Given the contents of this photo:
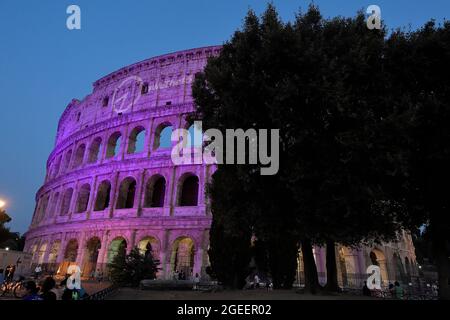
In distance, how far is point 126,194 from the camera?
90.6 feet

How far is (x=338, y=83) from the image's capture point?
9758 millimetres

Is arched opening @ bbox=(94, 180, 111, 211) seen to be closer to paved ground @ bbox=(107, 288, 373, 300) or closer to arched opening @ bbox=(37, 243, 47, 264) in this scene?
arched opening @ bbox=(37, 243, 47, 264)

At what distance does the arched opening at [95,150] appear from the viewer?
31281 mm

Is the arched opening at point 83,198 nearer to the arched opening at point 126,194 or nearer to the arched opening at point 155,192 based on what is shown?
the arched opening at point 126,194

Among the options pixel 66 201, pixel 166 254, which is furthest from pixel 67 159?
pixel 166 254

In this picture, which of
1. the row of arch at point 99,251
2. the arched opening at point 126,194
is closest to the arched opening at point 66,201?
the row of arch at point 99,251

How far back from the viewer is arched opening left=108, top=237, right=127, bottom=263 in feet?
82.7

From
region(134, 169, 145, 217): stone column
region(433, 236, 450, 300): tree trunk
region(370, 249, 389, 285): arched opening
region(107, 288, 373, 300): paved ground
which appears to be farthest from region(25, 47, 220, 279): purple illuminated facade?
region(370, 249, 389, 285): arched opening

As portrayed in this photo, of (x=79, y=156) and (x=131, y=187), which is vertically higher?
(x=79, y=156)

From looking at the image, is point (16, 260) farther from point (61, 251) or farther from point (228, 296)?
point (228, 296)

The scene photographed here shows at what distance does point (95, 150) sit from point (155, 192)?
931cm
